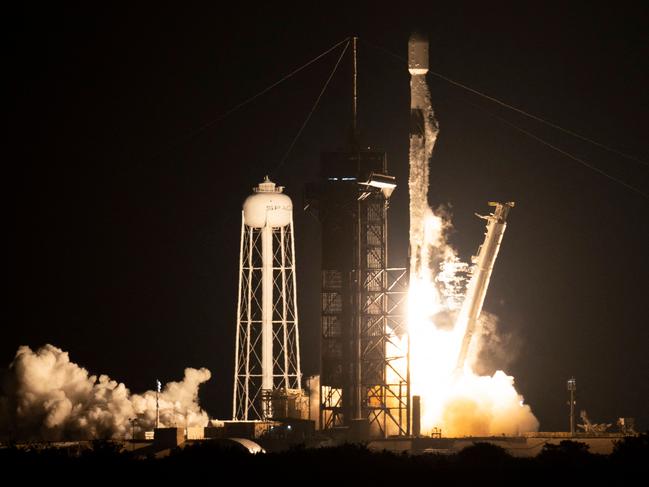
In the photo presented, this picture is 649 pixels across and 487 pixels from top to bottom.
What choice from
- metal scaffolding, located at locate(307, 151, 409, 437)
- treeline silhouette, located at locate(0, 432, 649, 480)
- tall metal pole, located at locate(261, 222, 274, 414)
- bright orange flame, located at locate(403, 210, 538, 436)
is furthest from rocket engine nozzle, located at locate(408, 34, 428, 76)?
treeline silhouette, located at locate(0, 432, 649, 480)

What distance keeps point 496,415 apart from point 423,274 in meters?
7.48

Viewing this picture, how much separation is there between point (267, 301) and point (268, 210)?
4.48 metres

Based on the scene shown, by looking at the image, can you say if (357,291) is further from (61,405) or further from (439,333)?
(61,405)

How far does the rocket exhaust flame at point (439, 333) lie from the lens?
102 meters

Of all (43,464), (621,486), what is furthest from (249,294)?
(621,486)

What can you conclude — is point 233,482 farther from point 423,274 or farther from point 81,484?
point 423,274

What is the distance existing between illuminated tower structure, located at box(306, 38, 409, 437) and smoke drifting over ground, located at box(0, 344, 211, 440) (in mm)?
10474

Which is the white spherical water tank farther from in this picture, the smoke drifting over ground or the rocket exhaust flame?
the smoke drifting over ground

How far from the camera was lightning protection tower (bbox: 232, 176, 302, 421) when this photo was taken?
106438 millimetres

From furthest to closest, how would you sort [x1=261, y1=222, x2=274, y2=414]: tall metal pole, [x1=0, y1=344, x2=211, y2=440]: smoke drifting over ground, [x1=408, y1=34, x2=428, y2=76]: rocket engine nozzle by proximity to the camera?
[x1=261, y1=222, x2=274, y2=414]: tall metal pole → [x1=0, y1=344, x2=211, y2=440]: smoke drifting over ground → [x1=408, y1=34, x2=428, y2=76]: rocket engine nozzle

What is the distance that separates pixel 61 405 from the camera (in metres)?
106

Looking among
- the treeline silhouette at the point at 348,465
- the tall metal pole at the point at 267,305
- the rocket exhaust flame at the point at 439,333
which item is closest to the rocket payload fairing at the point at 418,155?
the rocket exhaust flame at the point at 439,333

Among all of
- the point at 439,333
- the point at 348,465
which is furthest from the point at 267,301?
the point at 348,465

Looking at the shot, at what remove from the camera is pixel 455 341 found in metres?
101
